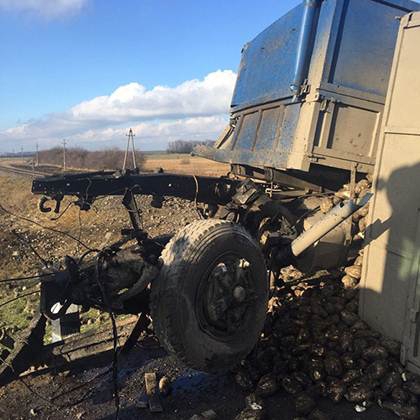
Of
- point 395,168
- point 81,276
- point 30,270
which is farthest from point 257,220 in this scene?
point 30,270

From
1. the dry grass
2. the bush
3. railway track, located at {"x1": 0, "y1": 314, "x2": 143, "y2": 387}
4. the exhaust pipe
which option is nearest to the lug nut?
railway track, located at {"x1": 0, "y1": 314, "x2": 143, "y2": 387}

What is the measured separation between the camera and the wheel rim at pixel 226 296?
353 cm

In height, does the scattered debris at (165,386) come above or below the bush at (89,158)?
below

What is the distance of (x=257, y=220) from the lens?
16.2ft

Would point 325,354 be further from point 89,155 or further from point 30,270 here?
point 89,155

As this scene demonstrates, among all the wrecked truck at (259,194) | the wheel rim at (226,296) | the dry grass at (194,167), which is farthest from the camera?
the dry grass at (194,167)

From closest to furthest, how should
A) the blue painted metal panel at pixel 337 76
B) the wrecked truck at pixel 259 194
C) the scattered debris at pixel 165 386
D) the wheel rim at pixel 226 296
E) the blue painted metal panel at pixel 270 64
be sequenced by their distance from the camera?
the wrecked truck at pixel 259 194 → the wheel rim at pixel 226 296 → the scattered debris at pixel 165 386 → the blue painted metal panel at pixel 337 76 → the blue painted metal panel at pixel 270 64

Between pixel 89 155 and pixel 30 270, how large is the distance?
38566 millimetres

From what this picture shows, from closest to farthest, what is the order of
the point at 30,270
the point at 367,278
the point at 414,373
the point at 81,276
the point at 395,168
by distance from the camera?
the point at 81,276 < the point at 414,373 < the point at 395,168 < the point at 367,278 < the point at 30,270

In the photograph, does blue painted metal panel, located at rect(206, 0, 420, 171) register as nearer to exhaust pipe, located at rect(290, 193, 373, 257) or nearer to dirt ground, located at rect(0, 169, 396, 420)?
exhaust pipe, located at rect(290, 193, 373, 257)

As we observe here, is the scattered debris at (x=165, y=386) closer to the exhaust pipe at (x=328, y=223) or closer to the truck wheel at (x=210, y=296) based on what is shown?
the truck wheel at (x=210, y=296)

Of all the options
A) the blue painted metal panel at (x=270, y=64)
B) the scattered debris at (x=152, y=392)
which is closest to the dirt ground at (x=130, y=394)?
the scattered debris at (x=152, y=392)

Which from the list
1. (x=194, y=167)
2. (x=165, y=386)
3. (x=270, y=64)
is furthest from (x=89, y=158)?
(x=165, y=386)

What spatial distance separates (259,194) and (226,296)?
58.2 inches
